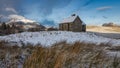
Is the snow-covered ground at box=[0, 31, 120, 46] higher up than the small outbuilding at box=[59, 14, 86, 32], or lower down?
lower down

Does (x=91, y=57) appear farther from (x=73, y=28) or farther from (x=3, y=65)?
(x=73, y=28)

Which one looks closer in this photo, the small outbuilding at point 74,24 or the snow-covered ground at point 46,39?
the snow-covered ground at point 46,39

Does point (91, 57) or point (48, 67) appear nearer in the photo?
point (48, 67)

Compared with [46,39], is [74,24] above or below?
above

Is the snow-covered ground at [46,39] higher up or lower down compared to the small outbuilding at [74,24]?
lower down

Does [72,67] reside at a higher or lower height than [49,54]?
lower

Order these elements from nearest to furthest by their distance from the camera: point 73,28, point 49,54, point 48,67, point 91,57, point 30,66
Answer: point 30,66, point 48,67, point 49,54, point 91,57, point 73,28

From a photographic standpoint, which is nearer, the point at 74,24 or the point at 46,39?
the point at 46,39

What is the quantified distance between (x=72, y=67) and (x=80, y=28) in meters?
46.2

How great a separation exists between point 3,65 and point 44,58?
0.80m

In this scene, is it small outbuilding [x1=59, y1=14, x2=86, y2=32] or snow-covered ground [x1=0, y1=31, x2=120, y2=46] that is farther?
small outbuilding [x1=59, y1=14, x2=86, y2=32]

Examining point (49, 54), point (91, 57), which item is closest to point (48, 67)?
point (49, 54)

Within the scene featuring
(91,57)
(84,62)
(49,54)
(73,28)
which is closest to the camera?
(49,54)

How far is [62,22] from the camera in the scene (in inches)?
2067
